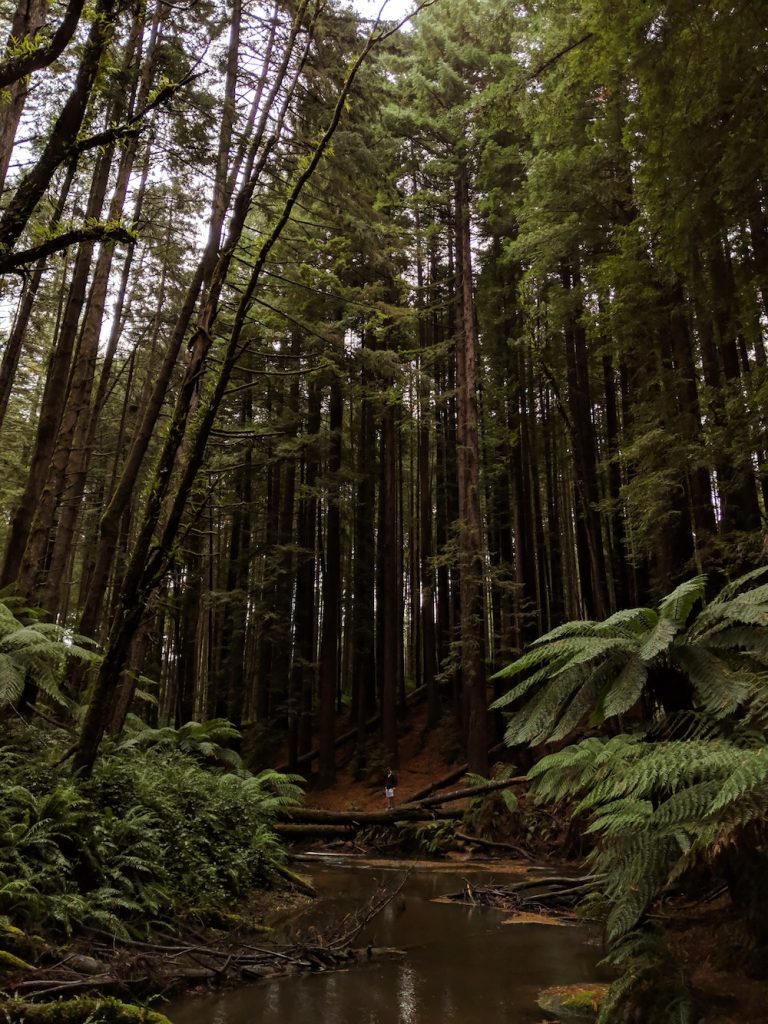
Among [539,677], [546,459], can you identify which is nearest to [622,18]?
[539,677]

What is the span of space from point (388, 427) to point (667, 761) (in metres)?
16.8

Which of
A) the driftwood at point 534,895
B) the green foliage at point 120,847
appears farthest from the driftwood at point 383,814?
the green foliage at point 120,847

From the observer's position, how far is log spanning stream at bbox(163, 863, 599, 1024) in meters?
4.02

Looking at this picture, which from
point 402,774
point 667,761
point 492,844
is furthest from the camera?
point 402,774

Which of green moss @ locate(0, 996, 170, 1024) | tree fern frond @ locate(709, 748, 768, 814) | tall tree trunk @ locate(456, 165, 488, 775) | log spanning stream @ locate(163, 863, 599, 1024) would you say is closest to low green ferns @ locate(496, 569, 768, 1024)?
tree fern frond @ locate(709, 748, 768, 814)

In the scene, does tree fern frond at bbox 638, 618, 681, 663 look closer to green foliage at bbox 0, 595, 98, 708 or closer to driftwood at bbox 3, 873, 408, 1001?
driftwood at bbox 3, 873, 408, 1001

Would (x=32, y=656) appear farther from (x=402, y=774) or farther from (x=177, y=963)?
(x=402, y=774)

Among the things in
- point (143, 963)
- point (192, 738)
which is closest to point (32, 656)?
point (143, 963)

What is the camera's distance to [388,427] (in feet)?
64.0

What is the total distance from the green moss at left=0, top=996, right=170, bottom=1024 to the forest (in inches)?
2.4

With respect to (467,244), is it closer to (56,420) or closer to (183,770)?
(56,420)

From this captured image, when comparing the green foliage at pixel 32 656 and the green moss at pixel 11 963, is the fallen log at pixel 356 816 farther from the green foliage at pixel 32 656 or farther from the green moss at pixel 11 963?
the green moss at pixel 11 963

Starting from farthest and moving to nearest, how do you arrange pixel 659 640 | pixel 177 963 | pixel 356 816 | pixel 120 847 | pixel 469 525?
1. pixel 469 525
2. pixel 356 816
3. pixel 120 847
4. pixel 177 963
5. pixel 659 640

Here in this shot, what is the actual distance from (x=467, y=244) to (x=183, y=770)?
1460cm
